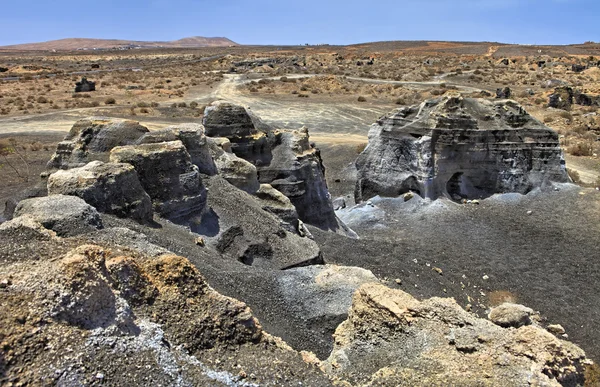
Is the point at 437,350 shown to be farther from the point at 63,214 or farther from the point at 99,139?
the point at 99,139

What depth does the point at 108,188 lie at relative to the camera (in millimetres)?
5945

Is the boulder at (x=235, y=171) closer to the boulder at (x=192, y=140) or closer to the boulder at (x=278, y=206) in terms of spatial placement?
the boulder at (x=278, y=206)

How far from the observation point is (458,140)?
13219 millimetres

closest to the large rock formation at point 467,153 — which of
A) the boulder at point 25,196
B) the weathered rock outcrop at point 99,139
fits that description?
the weathered rock outcrop at point 99,139

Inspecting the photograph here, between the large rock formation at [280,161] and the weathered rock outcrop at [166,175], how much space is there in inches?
144

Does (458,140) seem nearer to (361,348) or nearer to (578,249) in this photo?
(578,249)

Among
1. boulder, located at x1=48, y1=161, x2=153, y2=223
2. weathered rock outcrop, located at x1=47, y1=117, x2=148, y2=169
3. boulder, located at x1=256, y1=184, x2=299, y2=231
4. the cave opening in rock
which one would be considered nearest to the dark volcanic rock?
weathered rock outcrop, located at x1=47, y1=117, x2=148, y2=169

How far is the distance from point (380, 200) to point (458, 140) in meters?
2.66

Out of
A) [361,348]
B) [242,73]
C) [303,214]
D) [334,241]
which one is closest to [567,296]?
[334,241]

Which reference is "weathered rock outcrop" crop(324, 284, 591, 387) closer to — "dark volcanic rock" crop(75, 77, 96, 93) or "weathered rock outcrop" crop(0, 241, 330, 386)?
"weathered rock outcrop" crop(0, 241, 330, 386)

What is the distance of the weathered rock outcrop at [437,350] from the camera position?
11.0 ft

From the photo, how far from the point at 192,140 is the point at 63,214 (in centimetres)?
368

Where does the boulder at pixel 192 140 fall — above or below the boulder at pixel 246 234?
above

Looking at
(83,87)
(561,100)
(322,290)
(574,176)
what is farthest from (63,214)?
(83,87)
